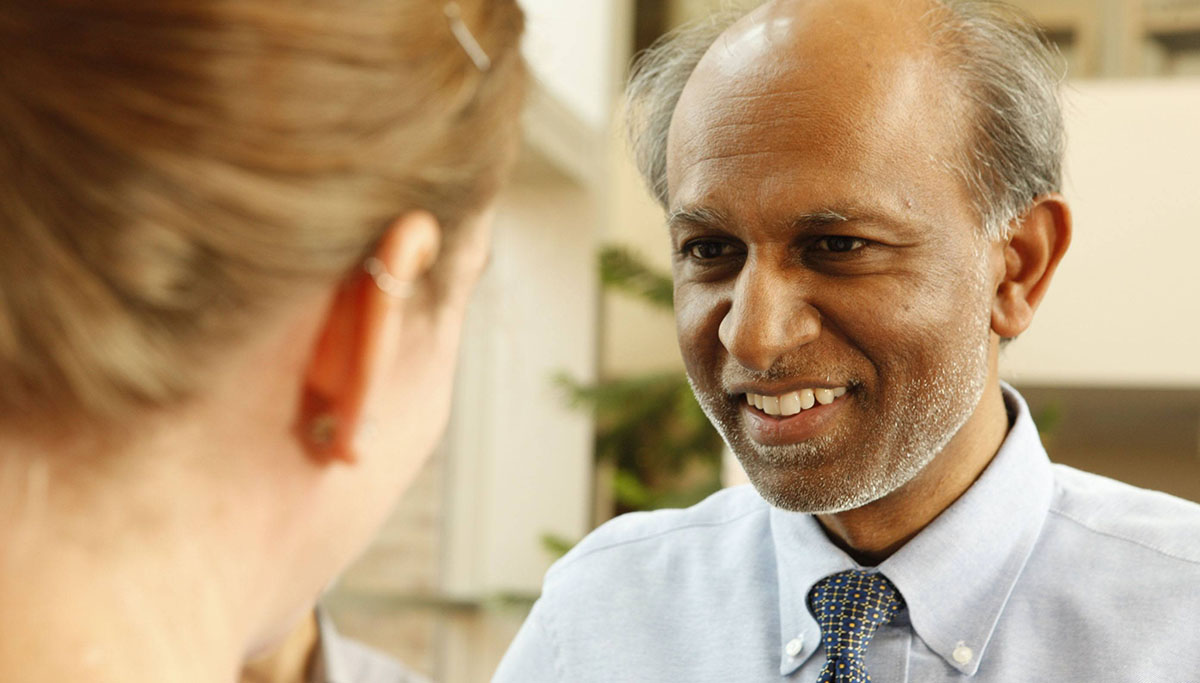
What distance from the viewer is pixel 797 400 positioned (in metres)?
1.48

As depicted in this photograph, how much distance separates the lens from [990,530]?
4.95ft

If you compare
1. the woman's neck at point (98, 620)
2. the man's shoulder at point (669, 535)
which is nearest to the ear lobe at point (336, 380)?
the woman's neck at point (98, 620)

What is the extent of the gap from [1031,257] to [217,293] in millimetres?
1168

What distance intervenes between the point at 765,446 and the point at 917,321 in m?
0.22

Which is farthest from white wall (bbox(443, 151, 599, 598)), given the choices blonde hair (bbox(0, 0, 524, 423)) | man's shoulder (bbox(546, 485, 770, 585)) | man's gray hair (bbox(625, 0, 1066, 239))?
blonde hair (bbox(0, 0, 524, 423))

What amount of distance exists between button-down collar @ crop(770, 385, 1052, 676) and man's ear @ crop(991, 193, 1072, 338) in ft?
0.48

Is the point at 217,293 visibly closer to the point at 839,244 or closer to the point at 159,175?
the point at 159,175

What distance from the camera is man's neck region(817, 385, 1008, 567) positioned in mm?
1540

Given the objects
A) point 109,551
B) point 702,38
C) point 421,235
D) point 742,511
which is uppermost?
point 421,235

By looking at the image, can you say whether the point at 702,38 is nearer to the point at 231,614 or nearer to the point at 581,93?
the point at 231,614

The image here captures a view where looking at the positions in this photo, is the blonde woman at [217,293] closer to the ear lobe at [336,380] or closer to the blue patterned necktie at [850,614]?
the ear lobe at [336,380]

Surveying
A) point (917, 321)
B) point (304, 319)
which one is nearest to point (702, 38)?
point (917, 321)

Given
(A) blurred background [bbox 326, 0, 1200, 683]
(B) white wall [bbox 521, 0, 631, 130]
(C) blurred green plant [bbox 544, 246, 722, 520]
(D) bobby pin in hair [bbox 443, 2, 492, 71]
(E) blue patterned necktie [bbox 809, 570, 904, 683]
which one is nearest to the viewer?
(D) bobby pin in hair [bbox 443, 2, 492, 71]

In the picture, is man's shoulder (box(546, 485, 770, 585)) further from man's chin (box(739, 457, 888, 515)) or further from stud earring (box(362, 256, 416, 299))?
stud earring (box(362, 256, 416, 299))
